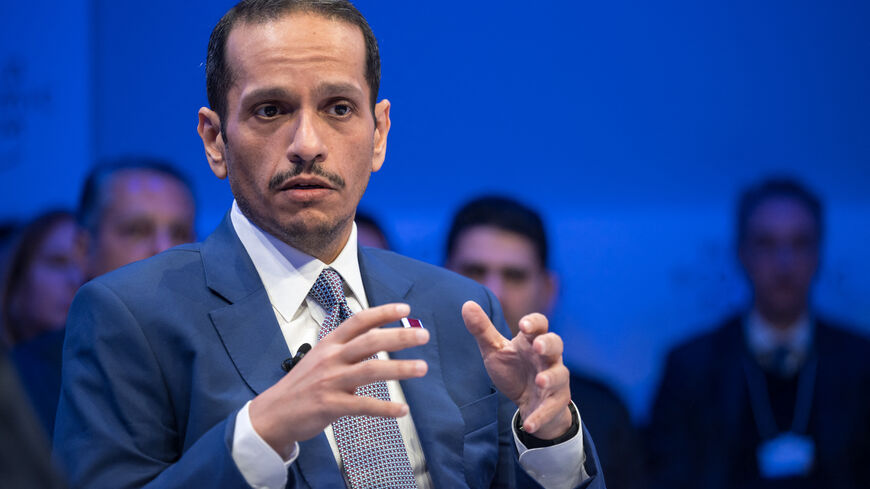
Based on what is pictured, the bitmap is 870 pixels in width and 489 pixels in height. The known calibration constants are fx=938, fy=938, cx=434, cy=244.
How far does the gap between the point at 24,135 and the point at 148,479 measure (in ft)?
10.7

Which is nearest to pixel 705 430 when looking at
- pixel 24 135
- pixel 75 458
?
pixel 75 458

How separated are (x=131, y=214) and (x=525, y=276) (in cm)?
144

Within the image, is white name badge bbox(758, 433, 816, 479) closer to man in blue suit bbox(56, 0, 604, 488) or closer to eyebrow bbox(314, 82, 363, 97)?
man in blue suit bbox(56, 0, 604, 488)

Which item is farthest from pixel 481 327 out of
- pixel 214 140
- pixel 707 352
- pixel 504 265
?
pixel 707 352

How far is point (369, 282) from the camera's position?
6.07 ft

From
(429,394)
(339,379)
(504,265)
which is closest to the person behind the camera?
(339,379)

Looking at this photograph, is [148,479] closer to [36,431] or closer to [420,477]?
[420,477]

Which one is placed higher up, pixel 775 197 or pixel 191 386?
→ pixel 775 197

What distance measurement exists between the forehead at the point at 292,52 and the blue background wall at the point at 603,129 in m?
2.53

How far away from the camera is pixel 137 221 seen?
3.31 meters

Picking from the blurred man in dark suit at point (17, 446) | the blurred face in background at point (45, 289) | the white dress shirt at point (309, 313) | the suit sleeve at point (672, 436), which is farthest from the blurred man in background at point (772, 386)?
the blurred man in dark suit at point (17, 446)

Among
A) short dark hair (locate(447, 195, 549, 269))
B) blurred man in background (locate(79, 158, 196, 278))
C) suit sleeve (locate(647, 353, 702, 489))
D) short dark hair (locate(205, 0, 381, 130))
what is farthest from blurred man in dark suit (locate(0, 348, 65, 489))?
suit sleeve (locate(647, 353, 702, 489))

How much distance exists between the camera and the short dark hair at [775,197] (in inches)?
151

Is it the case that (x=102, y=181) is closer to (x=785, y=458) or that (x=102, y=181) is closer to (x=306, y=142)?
(x=306, y=142)
